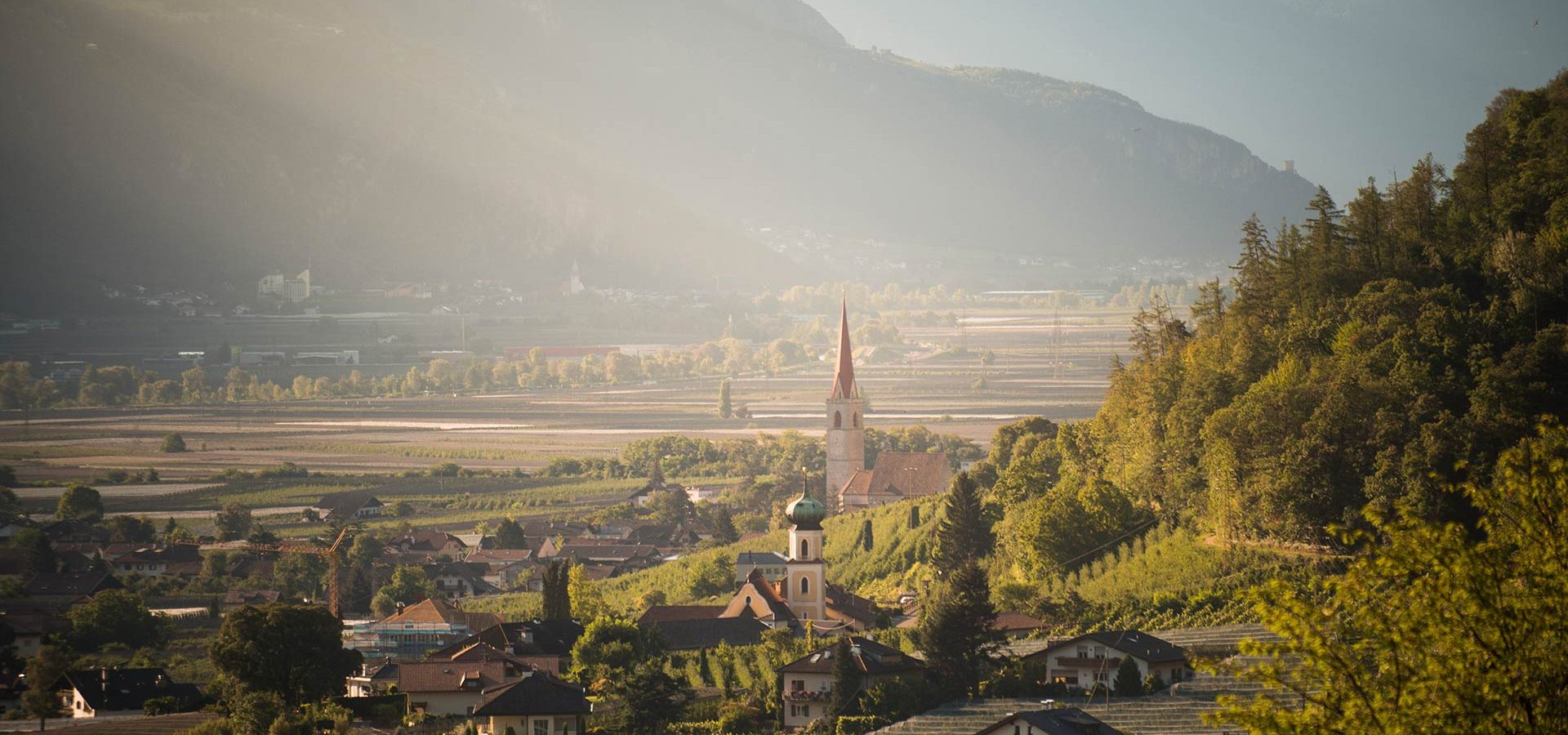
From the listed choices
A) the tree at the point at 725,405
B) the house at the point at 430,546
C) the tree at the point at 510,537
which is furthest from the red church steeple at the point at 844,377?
the tree at the point at 725,405

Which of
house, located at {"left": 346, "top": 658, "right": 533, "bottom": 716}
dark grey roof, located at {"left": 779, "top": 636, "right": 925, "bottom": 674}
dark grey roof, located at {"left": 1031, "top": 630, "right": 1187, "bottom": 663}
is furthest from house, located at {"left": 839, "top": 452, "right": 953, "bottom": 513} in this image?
dark grey roof, located at {"left": 1031, "top": 630, "right": 1187, "bottom": 663}

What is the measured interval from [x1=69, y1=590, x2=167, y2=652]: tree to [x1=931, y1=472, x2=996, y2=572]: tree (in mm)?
25899

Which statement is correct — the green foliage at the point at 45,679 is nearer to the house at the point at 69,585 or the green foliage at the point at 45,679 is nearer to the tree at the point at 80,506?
the house at the point at 69,585

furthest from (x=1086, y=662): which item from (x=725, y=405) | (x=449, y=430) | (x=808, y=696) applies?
(x=725, y=405)

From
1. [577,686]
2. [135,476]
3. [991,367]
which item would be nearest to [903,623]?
[577,686]

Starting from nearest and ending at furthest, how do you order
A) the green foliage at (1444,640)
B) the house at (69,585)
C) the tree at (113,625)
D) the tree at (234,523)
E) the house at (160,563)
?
the green foliage at (1444,640), the tree at (113,625), the house at (69,585), the house at (160,563), the tree at (234,523)

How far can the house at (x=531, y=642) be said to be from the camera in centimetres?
5419

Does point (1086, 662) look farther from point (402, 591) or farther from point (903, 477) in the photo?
point (903, 477)

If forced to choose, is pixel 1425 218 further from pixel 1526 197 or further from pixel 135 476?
pixel 135 476

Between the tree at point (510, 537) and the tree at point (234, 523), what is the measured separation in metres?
12.7

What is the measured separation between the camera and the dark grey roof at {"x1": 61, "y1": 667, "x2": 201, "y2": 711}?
5200 centimetres

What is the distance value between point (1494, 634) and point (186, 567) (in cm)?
7629

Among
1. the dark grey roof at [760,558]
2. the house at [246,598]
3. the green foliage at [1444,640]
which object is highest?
the green foliage at [1444,640]

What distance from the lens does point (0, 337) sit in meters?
198
